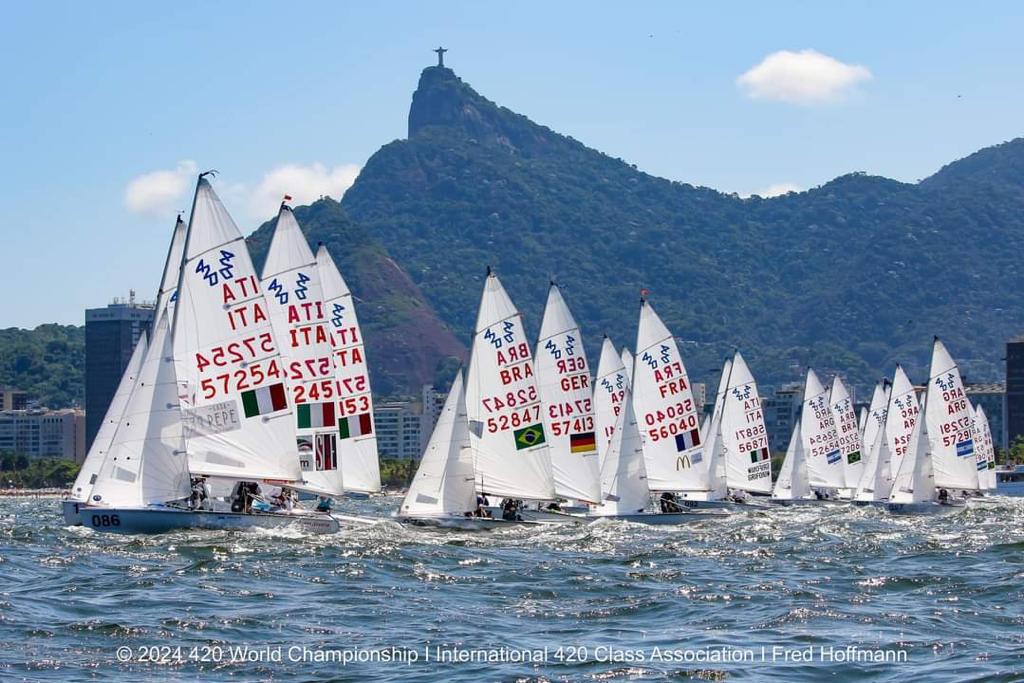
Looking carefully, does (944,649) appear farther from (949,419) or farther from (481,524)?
(949,419)

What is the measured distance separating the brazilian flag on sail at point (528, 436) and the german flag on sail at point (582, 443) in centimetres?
400

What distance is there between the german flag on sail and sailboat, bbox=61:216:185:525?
1533 cm

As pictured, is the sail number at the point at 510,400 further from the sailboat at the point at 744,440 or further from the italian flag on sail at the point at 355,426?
the sailboat at the point at 744,440

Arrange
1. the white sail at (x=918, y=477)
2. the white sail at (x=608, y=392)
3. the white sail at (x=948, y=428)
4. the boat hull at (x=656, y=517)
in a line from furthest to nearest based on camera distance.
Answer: the white sail at (x=948, y=428) → the white sail at (x=918, y=477) → the white sail at (x=608, y=392) → the boat hull at (x=656, y=517)

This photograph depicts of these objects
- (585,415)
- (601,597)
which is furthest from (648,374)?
(601,597)

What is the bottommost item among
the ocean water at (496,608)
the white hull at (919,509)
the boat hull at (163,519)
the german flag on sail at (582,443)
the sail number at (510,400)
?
the ocean water at (496,608)

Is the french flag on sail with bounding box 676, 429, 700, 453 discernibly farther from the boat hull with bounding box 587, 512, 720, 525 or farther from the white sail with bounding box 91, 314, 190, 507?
the white sail with bounding box 91, 314, 190, 507

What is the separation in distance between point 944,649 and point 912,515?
45362 mm

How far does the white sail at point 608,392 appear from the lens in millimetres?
73688

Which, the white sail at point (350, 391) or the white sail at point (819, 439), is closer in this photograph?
the white sail at point (350, 391)

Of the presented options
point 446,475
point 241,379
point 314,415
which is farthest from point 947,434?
point 241,379

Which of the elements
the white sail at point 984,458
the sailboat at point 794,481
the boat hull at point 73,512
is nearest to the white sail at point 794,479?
the sailboat at point 794,481

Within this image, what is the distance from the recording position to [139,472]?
46.9 m

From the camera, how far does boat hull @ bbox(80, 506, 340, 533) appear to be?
46281 millimetres
